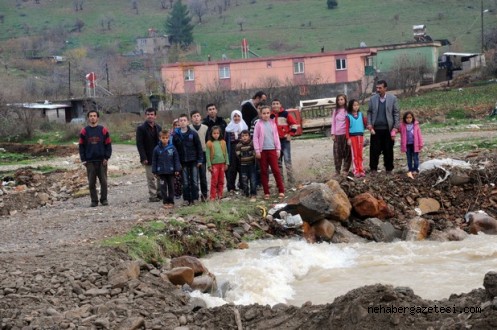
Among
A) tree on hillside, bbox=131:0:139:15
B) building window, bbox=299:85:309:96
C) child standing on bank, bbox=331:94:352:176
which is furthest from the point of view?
tree on hillside, bbox=131:0:139:15

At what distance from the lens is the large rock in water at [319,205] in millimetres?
13680

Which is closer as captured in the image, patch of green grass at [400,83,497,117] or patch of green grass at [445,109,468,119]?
patch of green grass at [445,109,468,119]

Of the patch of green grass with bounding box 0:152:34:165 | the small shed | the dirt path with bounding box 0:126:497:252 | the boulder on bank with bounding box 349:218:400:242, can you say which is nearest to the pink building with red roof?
the small shed

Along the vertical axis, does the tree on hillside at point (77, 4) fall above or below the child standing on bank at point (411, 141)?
above

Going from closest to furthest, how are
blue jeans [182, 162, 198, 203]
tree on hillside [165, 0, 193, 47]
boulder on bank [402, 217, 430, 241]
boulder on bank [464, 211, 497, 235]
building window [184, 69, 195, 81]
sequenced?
boulder on bank [402, 217, 430, 241], boulder on bank [464, 211, 497, 235], blue jeans [182, 162, 198, 203], building window [184, 69, 195, 81], tree on hillside [165, 0, 193, 47]

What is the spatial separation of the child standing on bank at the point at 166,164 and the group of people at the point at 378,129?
318 cm

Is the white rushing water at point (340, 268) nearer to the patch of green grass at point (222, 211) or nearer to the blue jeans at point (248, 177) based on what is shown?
the patch of green grass at point (222, 211)

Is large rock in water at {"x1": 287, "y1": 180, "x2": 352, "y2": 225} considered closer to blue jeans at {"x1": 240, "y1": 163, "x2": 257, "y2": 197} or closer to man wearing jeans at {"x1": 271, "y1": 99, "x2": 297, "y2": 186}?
blue jeans at {"x1": 240, "y1": 163, "x2": 257, "y2": 197}

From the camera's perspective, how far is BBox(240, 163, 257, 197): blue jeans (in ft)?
50.2

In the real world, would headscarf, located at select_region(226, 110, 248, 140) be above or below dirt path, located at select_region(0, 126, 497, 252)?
above

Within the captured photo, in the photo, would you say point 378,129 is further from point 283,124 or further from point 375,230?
point 375,230

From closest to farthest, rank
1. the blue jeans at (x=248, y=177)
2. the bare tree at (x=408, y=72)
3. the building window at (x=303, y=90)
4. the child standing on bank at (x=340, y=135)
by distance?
1. the blue jeans at (x=248, y=177)
2. the child standing on bank at (x=340, y=135)
3. the building window at (x=303, y=90)
4. the bare tree at (x=408, y=72)

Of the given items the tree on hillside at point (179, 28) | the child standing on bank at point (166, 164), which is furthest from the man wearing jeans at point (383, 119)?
the tree on hillside at point (179, 28)

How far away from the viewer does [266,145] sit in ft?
49.1
